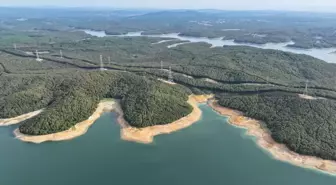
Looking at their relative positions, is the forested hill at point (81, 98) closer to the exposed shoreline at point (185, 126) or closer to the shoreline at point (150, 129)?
the shoreline at point (150, 129)

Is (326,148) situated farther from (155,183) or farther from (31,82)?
(31,82)

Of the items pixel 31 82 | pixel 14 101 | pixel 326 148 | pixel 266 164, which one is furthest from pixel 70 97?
pixel 326 148

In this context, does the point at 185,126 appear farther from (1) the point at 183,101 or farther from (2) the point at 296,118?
(2) the point at 296,118

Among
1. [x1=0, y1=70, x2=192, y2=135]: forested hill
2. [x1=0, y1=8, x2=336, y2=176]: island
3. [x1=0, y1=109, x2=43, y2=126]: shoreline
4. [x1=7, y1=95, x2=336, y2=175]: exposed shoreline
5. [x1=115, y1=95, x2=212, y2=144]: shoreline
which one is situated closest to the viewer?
[x1=7, y1=95, x2=336, y2=175]: exposed shoreline

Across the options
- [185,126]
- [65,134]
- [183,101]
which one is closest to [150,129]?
[185,126]

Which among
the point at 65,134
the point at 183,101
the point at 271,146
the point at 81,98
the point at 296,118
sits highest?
the point at 81,98

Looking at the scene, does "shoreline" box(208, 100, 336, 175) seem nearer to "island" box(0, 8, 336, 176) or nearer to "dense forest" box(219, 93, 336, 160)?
"island" box(0, 8, 336, 176)

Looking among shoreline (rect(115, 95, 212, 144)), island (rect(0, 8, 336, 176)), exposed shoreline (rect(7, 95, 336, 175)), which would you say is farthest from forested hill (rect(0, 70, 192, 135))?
exposed shoreline (rect(7, 95, 336, 175))
